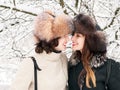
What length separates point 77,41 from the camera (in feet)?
9.24

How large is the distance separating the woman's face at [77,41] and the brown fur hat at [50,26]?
68 millimetres

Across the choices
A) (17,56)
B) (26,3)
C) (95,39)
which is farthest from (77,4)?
(95,39)

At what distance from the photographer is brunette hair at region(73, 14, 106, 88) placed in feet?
9.16

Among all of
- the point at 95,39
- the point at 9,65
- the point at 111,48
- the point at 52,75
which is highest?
the point at 95,39

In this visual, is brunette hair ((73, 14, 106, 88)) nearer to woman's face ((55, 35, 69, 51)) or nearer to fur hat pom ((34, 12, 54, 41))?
woman's face ((55, 35, 69, 51))

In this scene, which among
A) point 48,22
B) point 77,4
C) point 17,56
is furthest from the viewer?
point 17,56

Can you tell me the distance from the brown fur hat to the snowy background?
10.4ft

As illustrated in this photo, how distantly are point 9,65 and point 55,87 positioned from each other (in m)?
4.25

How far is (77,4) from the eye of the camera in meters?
6.13

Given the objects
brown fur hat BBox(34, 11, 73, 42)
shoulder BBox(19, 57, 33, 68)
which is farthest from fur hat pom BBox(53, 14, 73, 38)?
shoulder BBox(19, 57, 33, 68)

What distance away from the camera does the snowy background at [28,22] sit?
6090 mm

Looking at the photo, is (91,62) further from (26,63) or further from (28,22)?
(28,22)

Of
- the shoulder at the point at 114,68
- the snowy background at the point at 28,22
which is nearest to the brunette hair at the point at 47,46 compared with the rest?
the shoulder at the point at 114,68

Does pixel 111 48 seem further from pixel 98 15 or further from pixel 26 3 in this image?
pixel 26 3
